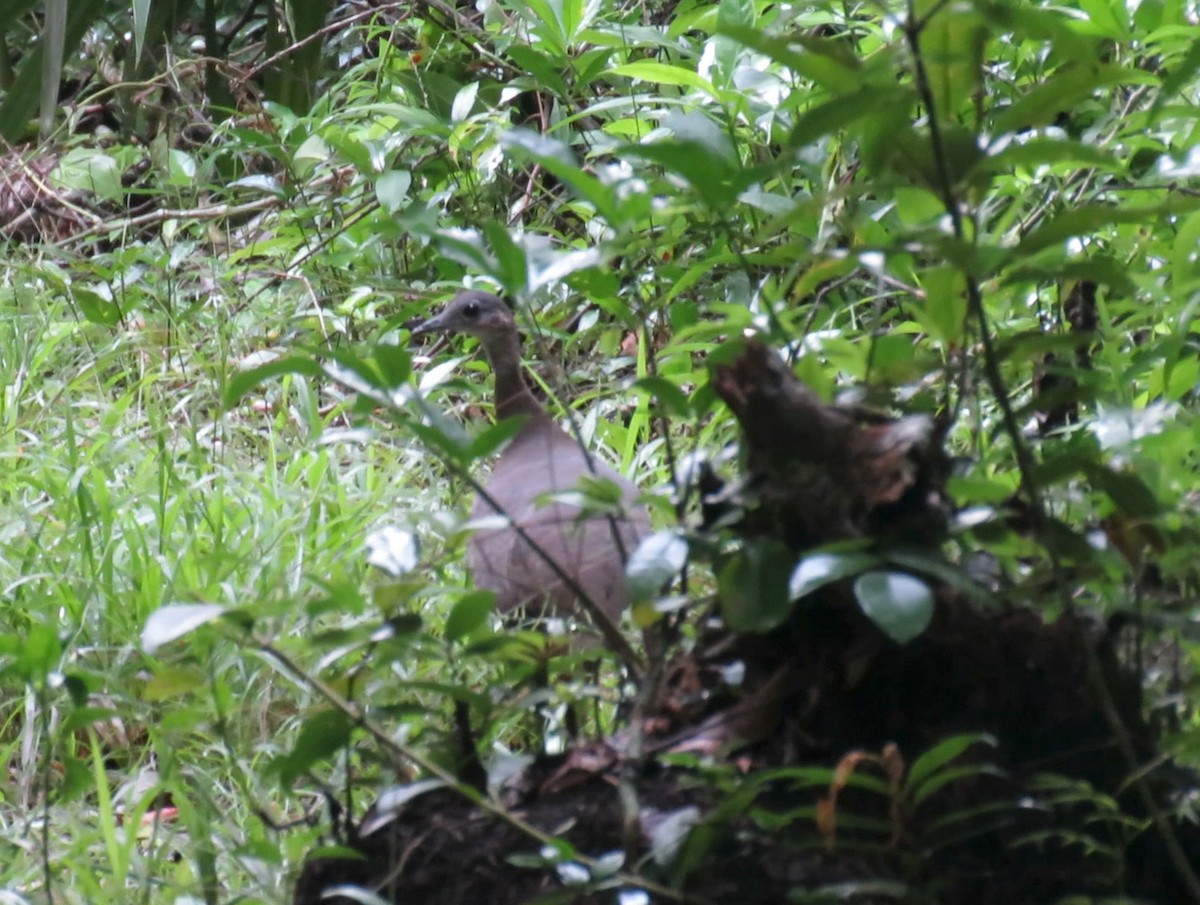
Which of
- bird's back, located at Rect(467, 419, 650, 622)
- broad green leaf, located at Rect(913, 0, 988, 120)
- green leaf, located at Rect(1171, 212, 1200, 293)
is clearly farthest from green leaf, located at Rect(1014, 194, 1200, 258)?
bird's back, located at Rect(467, 419, 650, 622)

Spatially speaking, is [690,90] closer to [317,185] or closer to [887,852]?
[317,185]

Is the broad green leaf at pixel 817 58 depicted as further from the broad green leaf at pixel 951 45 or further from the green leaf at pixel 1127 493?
the green leaf at pixel 1127 493

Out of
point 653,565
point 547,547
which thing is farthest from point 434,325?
point 653,565

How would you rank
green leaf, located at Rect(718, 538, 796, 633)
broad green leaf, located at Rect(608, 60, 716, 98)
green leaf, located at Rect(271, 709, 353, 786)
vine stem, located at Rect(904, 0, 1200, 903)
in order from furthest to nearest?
broad green leaf, located at Rect(608, 60, 716, 98) → green leaf, located at Rect(271, 709, 353, 786) → green leaf, located at Rect(718, 538, 796, 633) → vine stem, located at Rect(904, 0, 1200, 903)

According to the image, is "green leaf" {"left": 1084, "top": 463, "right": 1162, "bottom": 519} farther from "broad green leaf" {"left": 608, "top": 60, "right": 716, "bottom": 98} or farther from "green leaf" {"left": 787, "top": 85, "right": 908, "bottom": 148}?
"broad green leaf" {"left": 608, "top": 60, "right": 716, "bottom": 98}

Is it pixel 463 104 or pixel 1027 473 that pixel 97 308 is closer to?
pixel 463 104

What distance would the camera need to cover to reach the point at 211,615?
110cm

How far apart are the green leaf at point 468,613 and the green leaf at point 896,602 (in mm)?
299

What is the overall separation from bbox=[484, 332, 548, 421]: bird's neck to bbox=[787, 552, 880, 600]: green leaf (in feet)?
6.66

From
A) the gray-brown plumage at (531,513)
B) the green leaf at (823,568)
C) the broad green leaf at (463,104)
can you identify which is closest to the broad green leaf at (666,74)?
the gray-brown plumage at (531,513)

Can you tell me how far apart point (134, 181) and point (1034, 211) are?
3924mm

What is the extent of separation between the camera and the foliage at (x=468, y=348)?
3.84 ft

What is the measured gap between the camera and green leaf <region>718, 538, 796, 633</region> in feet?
3.75

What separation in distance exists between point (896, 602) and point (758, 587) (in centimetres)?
12
